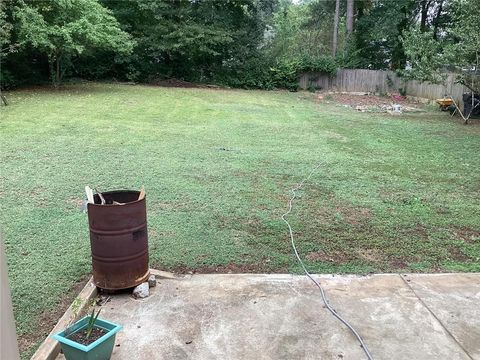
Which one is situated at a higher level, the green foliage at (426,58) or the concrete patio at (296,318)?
the green foliage at (426,58)

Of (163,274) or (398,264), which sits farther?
(398,264)

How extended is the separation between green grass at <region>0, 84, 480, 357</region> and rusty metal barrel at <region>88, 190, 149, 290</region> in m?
0.39

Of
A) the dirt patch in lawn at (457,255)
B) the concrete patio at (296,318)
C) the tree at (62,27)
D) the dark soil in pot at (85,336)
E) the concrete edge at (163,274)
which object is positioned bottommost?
the dirt patch in lawn at (457,255)

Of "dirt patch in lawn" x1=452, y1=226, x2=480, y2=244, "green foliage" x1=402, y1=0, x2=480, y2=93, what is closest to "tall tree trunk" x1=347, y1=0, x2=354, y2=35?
"green foliage" x1=402, y1=0, x2=480, y2=93

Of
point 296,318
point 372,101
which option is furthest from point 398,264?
point 372,101

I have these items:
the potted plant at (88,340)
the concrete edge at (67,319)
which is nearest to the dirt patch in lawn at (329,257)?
the concrete edge at (67,319)

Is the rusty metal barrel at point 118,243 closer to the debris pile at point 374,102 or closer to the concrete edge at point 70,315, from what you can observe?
the concrete edge at point 70,315

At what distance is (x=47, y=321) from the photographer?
2.55 meters

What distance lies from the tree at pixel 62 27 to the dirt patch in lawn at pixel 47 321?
11.0 metres

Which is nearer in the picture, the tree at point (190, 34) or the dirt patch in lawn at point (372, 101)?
the dirt patch in lawn at point (372, 101)

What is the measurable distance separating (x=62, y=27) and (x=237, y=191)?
998 cm

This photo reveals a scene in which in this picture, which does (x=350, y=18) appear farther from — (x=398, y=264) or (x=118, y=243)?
(x=118, y=243)

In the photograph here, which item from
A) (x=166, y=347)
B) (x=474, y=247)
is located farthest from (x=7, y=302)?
(x=474, y=247)

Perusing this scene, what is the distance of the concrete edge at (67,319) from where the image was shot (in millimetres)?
2180
